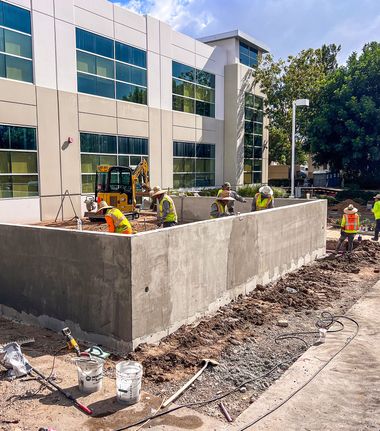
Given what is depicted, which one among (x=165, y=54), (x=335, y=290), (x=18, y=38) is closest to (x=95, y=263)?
(x=335, y=290)

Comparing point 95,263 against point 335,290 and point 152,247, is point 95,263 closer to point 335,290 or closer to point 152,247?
point 152,247

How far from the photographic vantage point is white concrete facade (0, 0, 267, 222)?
18203 millimetres

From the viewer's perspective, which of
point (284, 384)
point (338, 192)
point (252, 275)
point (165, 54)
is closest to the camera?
point (284, 384)

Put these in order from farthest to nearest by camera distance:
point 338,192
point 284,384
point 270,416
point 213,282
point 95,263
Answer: point 338,192 < point 213,282 < point 95,263 < point 284,384 < point 270,416

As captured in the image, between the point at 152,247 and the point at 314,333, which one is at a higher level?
the point at 152,247

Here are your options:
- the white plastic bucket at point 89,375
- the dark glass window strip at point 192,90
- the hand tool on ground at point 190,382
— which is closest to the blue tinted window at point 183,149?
the dark glass window strip at point 192,90

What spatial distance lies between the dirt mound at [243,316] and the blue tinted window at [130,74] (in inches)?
621

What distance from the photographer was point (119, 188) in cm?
1823

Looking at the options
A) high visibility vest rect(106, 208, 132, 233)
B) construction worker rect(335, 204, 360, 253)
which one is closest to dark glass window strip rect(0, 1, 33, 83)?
high visibility vest rect(106, 208, 132, 233)

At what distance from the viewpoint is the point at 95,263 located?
612cm

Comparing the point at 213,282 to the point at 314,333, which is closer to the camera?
the point at 314,333

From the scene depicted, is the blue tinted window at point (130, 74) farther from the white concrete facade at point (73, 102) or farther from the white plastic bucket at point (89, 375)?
the white plastic bucket at point (89, 375)

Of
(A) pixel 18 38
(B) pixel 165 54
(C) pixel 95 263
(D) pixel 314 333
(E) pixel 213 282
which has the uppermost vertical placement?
(B) pixel 165 54

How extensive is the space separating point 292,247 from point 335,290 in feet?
5.79
